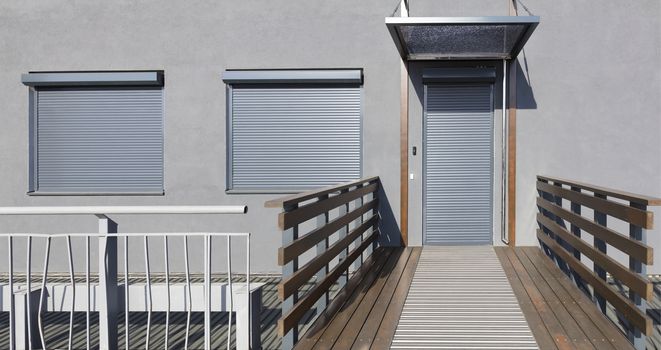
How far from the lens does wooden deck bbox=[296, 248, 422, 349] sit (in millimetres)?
3883

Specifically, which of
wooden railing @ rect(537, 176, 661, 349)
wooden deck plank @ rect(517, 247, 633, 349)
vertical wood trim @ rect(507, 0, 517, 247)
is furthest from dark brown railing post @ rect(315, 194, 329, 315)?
vertical wood trim @ rect(507, 0, 517, 247)

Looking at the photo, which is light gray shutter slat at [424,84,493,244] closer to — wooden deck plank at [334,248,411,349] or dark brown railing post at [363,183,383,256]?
dark brown railing post at [363,183,383,256]

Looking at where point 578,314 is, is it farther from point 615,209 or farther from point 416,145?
point 416,145

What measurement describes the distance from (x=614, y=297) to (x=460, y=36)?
3.57 m

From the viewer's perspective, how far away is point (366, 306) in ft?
15.5

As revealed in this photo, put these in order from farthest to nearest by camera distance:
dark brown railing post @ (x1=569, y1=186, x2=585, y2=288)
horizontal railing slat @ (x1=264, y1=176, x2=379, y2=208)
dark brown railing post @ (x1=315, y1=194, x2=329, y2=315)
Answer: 1. dark brown railing post @ (x1=569, y1=186, x2=585, y2=288)
2. dark brown railing post @ (x1=315, y1=194, x2=329, y2=315)
3. horizontal railing slat @ (x1=264, y1=176, x2=379, y2=208)

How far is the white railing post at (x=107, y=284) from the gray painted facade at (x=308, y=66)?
3997 mm

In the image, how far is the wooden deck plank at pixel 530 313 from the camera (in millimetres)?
3847

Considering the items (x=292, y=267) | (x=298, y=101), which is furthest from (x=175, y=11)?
(x=292, y=267)

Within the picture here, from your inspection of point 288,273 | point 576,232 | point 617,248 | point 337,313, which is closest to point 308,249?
point 288,273

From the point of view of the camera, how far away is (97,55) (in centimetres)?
825

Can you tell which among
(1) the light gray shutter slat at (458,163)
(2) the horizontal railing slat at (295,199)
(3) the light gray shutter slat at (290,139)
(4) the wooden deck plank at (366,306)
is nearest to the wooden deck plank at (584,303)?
(1) the light gray shutter slat at (458,163)

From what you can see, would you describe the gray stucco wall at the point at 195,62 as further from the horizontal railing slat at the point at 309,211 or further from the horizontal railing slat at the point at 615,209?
the horizontal railing slat at the point at 615,209

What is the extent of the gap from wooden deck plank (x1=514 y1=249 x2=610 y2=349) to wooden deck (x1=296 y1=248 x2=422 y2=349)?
3.69 ft
